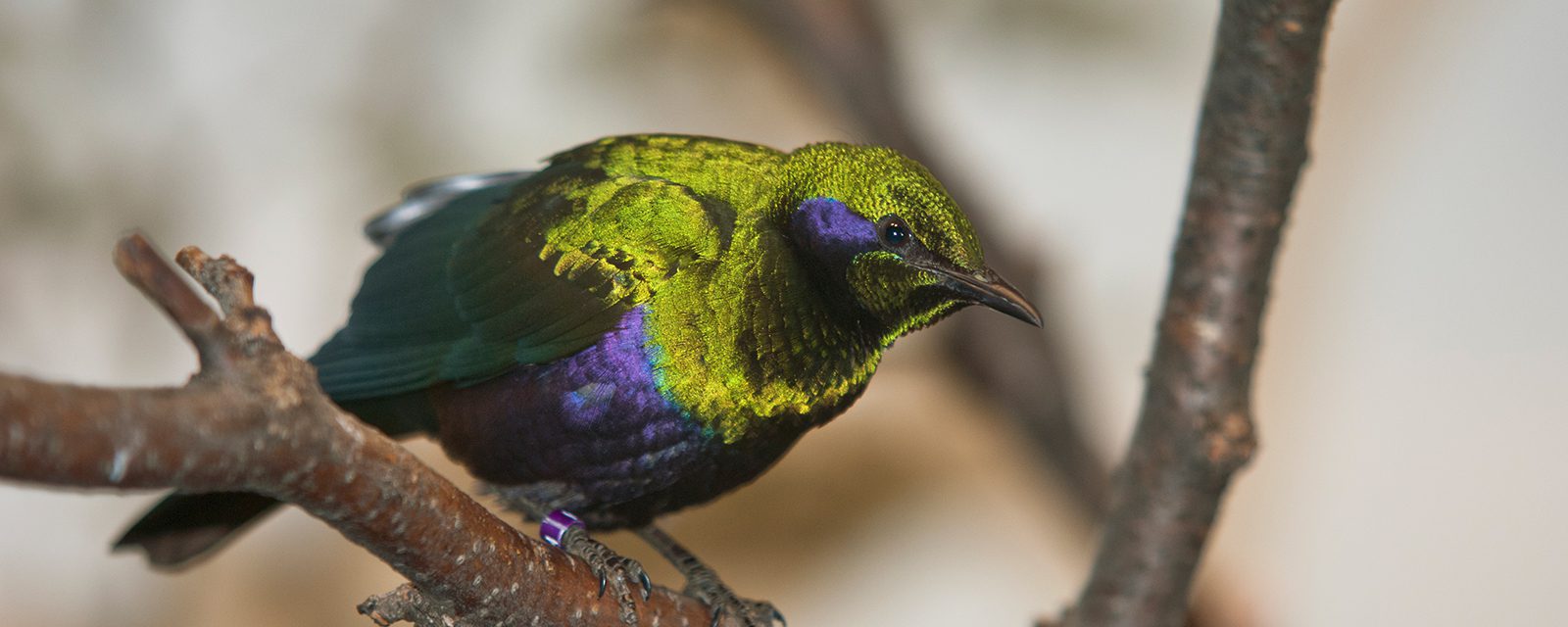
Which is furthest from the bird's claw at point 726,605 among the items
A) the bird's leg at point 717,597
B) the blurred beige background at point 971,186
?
the blurred beige background at point 971,186

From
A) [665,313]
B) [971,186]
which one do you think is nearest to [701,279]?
[665,313]

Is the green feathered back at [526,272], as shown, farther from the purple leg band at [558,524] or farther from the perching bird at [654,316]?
the purple leg band at [558,524]

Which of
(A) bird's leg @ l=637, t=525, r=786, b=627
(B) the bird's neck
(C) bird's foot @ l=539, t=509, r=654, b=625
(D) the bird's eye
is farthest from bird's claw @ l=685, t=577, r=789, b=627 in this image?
(D) the bird's eye

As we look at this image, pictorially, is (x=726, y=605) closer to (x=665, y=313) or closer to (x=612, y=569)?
(x=612, y=569)

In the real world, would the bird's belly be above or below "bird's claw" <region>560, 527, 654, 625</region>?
above

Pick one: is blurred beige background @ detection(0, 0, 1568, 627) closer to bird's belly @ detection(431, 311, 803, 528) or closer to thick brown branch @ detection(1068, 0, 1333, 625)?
thick brown branch @ detection(1068, 0, 1333, 625)
